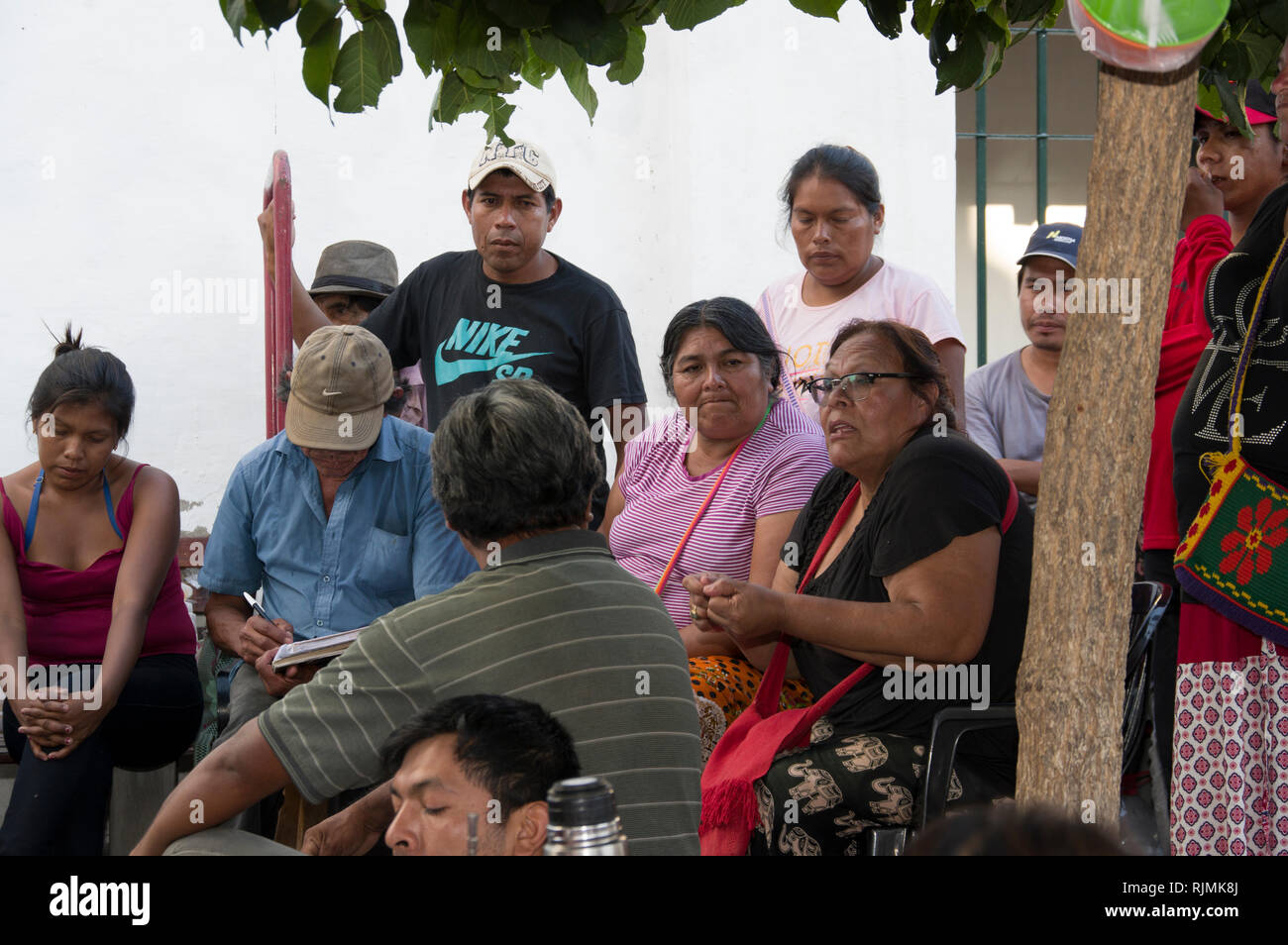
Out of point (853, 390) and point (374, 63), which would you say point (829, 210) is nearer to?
point (853, 390)

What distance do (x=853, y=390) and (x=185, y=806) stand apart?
1.89 metres

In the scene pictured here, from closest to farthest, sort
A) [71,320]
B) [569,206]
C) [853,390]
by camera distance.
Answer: [853,390] → [71,320] → [569,206]

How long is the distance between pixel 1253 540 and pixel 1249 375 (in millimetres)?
346

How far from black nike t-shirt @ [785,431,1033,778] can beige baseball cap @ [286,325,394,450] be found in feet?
5.36

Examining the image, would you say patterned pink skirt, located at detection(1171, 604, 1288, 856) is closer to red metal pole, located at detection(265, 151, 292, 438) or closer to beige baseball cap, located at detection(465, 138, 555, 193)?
beige baseball cap, located at detection(465, 138, 555, 193)

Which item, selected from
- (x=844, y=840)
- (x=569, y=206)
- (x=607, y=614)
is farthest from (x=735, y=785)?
(x=569, y=206)

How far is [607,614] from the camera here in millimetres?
2447

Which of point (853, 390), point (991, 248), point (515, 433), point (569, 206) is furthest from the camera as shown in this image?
point (991, 248)

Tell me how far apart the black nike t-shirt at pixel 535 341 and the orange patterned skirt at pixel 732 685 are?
1040 millimetres

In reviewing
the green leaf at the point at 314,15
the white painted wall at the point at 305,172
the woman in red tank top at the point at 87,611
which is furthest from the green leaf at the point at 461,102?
the white painted wall at the point at 305,172

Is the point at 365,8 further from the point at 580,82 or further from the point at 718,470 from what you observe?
the point at 718,470

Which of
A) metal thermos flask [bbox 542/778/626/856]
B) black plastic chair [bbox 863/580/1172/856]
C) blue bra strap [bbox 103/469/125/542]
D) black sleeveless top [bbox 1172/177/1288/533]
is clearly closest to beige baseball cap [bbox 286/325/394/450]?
blue bra strap [bbox 103/469/125/542]

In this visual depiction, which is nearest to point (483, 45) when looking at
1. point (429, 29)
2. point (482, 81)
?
point (429, 29)

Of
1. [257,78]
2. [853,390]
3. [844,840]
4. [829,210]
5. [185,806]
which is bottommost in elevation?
[844,840]
